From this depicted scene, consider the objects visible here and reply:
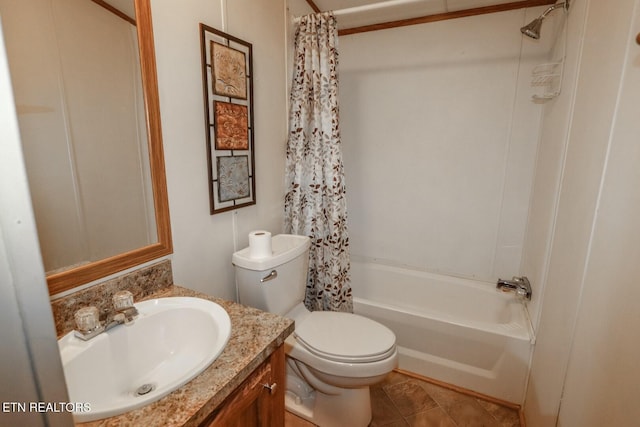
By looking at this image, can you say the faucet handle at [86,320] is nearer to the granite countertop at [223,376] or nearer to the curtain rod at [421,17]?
the granite countertop at [223,376]

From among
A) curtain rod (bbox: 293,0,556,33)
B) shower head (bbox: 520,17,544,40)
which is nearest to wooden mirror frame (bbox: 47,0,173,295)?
curtain rod (bbox: 293,0,556,33)

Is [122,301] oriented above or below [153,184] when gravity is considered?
below

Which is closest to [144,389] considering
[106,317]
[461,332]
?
[106,317]

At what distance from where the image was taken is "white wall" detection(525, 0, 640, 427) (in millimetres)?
830

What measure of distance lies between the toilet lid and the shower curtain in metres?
0.31

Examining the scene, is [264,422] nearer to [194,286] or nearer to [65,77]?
[194,286]

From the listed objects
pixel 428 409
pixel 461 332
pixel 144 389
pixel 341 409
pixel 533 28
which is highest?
pixel 533 28

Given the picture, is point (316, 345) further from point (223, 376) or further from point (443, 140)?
point (443, 140)

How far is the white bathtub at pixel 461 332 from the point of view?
1681 millimetres

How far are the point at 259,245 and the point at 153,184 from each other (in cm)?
50

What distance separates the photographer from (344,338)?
1.49 m

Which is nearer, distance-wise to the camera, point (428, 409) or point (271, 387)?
point (271, 387)

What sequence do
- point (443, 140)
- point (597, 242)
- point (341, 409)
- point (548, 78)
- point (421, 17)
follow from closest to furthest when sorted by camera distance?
point (597, 242) < point (341, 409) < point (548, 78) < point (421, 17) < point (443, 140)

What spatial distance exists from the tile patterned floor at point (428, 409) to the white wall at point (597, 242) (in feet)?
1.00
